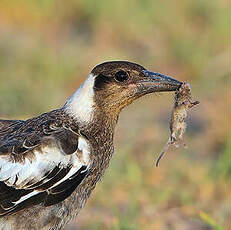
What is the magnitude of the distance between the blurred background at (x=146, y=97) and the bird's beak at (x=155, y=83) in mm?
322

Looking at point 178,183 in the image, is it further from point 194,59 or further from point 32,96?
point 194,59

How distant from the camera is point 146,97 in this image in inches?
218

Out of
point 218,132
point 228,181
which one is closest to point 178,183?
point 228,181


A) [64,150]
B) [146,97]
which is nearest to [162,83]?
[64,150]

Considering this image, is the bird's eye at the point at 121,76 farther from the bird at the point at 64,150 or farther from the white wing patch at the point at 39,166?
the white wing patch at the point at 39,166

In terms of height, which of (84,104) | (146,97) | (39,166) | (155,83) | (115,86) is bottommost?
(39,166)

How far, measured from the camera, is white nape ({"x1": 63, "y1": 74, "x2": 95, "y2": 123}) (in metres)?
4.52

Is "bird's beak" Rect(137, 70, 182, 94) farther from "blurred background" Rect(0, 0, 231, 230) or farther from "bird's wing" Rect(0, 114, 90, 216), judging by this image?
"bird's wing" Rect(0, 114, 90, 216)

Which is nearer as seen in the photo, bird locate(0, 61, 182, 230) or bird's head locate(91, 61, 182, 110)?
bird locate(0, 61, 182, 230)

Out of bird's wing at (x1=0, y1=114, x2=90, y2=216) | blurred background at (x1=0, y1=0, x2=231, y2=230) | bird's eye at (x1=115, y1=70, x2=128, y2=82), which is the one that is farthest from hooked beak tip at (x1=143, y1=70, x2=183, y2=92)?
bird's wing at (x1=0, y1=114, x2=90, y2=216)

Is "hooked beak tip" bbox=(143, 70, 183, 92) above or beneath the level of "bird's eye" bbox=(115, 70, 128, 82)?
above

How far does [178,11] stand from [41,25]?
1767 mm

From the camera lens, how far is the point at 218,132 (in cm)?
723

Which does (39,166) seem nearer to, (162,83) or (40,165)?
(40,165)
